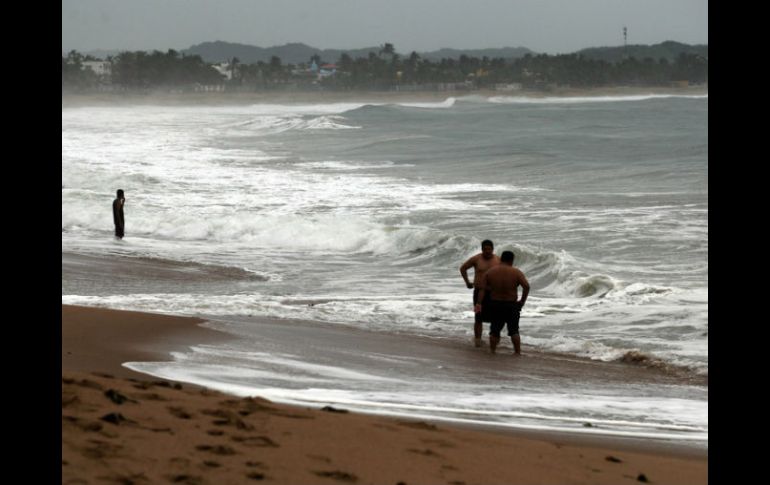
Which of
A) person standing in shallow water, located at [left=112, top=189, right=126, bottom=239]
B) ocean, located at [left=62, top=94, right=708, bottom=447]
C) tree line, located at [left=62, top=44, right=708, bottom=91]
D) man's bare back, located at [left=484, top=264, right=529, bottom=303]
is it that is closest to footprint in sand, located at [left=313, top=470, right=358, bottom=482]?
ocean, located at [left=62, top=94, right=708, bottom=447]

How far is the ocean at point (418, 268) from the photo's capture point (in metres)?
8.53

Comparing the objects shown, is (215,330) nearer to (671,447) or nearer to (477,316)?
(477,316)

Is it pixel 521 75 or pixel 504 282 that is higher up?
pixel 521 75

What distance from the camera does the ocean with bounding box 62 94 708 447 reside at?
28.0 ft

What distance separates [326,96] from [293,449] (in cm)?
18090

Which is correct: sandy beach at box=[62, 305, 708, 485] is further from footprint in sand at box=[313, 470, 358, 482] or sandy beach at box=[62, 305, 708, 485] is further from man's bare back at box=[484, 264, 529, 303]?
man's bare back at box=[484, 264, 529, 303]

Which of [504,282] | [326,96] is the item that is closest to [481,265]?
[504,282]

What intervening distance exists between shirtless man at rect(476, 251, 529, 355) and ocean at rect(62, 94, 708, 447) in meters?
0.28

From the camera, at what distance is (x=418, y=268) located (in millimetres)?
18031

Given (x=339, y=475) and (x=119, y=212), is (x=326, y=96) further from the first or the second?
(x=339, y=475)

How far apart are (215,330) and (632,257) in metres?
8.67
